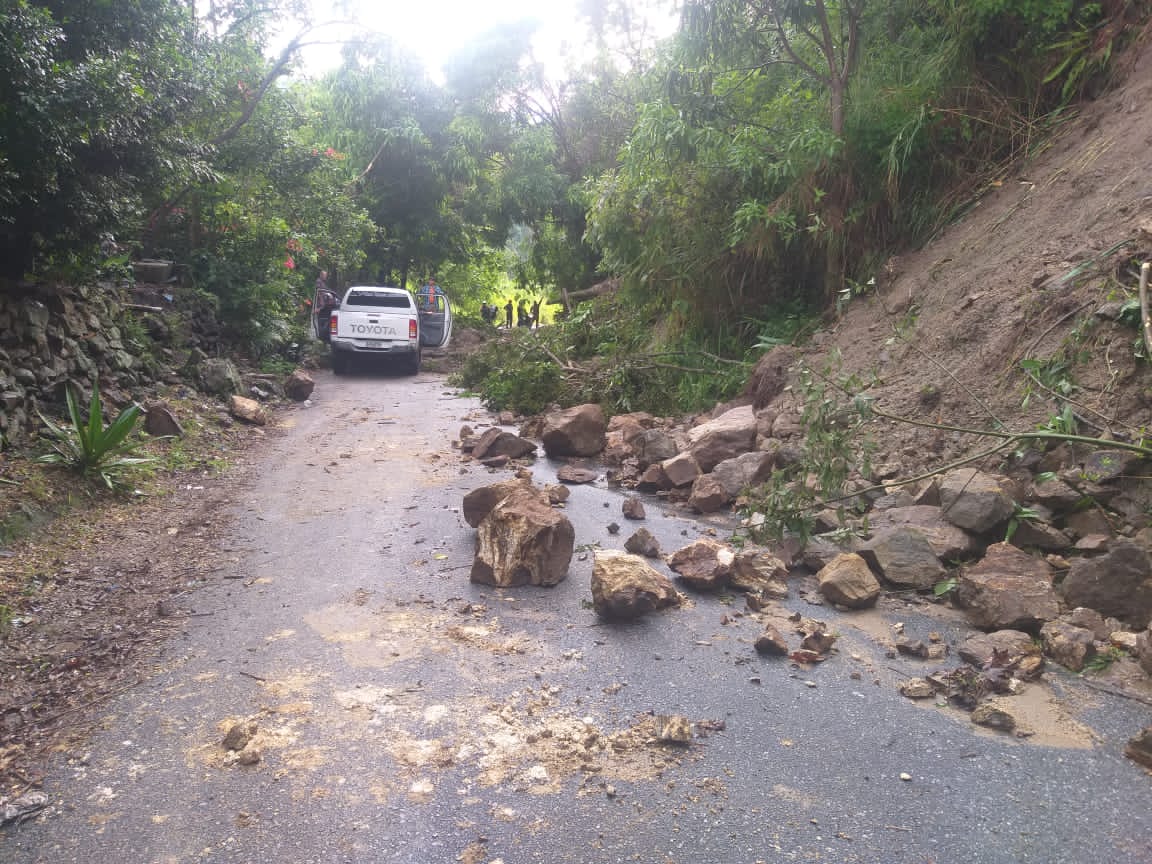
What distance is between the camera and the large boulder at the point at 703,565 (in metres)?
4.38

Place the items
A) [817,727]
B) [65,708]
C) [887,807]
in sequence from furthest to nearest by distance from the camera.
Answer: [65,708]
[817,727]
[887,807]

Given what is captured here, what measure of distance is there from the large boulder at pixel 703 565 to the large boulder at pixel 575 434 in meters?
3.67

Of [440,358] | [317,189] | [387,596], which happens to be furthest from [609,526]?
[440,358]

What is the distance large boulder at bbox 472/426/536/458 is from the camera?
26.6ft

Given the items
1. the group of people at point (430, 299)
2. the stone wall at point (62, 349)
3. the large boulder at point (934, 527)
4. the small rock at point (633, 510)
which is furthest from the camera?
the group of people at point (430, 299)

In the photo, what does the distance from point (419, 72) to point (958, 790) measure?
2411 cm

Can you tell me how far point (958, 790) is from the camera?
8.59ft

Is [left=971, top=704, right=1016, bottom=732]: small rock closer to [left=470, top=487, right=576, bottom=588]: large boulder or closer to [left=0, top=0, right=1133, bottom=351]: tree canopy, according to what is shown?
[left=470, top=487, right=576, bottom=588]: large boulder

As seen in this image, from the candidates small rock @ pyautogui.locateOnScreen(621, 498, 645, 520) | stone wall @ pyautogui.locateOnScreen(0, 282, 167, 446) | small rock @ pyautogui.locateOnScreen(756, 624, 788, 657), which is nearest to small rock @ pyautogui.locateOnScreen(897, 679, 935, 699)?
small rock @ pyautogui.locateOnScreen(756, 624, 788, 657)

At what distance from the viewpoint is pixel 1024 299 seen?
19.6 feet

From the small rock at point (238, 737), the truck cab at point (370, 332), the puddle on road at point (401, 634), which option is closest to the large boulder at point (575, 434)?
the puddle on road at point (401, 634)

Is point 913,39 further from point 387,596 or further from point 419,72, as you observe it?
point 419,72

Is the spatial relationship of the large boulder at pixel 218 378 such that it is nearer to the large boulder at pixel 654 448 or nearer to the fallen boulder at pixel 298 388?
the fallen boulder at pixel 298 388

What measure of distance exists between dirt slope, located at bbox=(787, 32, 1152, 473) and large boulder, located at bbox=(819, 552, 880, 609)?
4.57 feet
